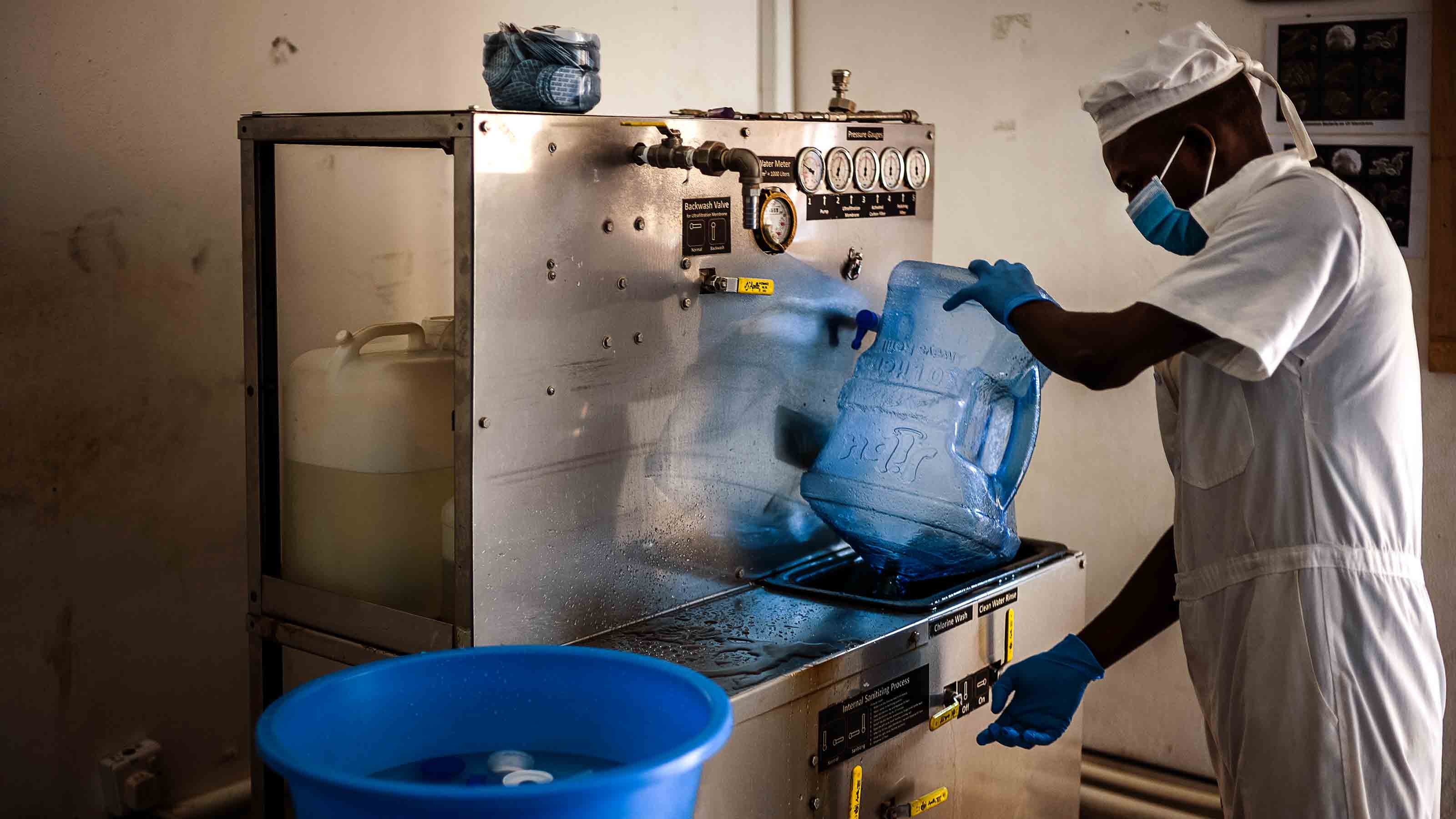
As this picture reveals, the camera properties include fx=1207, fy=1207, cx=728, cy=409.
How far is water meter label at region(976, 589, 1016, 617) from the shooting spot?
1686mm

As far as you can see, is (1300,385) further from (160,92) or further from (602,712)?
(160,92)

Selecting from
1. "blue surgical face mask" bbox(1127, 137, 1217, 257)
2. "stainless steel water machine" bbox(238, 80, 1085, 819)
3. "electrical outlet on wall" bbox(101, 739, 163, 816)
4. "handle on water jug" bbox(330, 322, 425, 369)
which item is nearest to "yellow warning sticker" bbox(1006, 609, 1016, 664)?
"stainless steel water machine" bbox(238, 80, 1085, 819)

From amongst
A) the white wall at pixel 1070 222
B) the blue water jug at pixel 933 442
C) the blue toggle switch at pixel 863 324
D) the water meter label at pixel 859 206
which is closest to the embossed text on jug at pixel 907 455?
the blue water jug at pixel 933 442

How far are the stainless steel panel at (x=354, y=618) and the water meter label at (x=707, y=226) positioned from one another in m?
0.57

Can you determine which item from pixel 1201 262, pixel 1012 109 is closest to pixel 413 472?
pixel 1201 262

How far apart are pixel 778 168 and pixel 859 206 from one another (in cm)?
20

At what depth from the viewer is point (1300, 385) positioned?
1312 mm

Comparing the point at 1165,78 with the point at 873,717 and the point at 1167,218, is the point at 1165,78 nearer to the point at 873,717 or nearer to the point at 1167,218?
the point at 1167,218

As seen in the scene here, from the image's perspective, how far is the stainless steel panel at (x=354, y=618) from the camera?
4.53 ft

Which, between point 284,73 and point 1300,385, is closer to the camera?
point 1300,385

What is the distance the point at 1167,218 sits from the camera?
1.38m

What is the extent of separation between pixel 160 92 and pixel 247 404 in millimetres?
547

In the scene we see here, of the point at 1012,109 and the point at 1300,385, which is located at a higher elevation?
the point at 1012,109

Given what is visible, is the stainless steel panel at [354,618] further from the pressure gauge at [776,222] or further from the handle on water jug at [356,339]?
the pressure gauge at [776,222]
